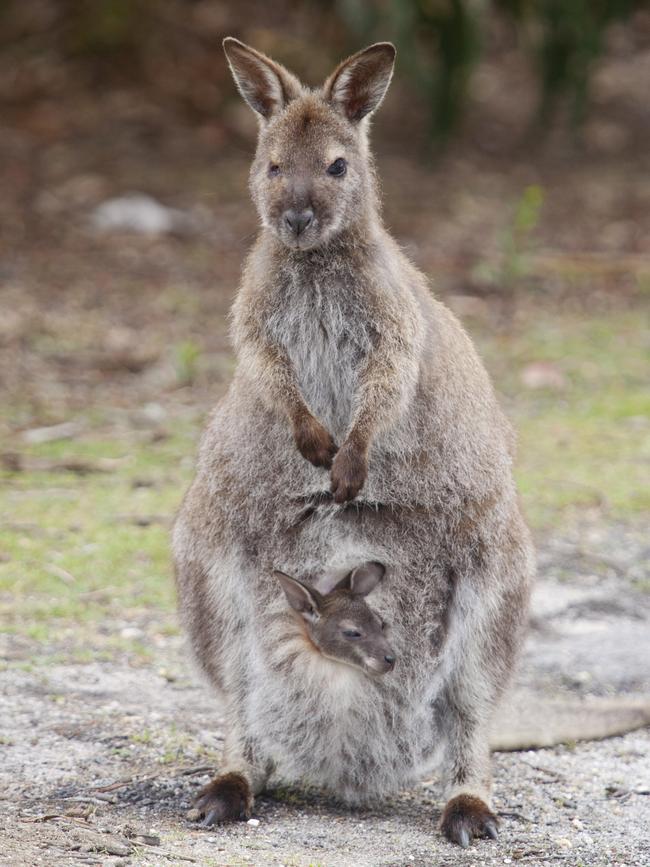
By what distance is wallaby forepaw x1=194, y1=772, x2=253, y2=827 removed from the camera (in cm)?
347

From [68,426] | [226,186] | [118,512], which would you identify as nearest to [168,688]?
[118,512]

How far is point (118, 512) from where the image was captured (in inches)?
229

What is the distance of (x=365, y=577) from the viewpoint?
3510mm

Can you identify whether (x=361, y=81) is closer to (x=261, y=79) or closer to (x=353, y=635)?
(x=261, y=79)

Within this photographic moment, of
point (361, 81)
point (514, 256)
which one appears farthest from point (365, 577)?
point (514, 256)

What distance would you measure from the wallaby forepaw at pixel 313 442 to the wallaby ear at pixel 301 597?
300mm

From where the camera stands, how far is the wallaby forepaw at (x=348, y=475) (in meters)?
3.48

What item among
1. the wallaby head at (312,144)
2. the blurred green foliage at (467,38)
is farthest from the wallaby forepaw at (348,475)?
the blurred green foliage at (467,38)

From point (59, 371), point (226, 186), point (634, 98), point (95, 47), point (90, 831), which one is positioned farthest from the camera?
point (634, 98)

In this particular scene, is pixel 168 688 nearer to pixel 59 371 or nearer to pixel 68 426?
pixel 68 426

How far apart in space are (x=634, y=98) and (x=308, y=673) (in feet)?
31.4

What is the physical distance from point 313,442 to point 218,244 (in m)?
6.09

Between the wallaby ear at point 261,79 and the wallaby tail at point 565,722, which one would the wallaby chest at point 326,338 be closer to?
the wallaby ear at point 261,79

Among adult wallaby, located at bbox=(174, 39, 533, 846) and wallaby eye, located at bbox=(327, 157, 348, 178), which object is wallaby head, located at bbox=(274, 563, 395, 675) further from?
wallaby eye, located at bbox=(327, 157, 348, 178)
